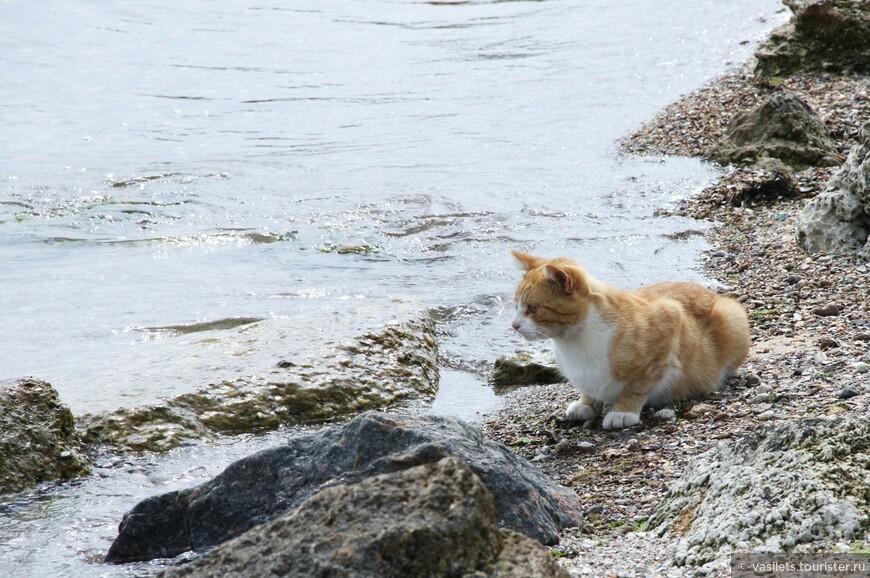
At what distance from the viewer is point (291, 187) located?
1316 cm

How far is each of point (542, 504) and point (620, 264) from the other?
18.7 feet

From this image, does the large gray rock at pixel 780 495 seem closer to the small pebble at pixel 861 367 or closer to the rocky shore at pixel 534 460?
the rocky shore at pixel 534 460

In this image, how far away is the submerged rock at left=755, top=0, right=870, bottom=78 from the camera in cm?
1356

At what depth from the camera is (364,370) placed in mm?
7180

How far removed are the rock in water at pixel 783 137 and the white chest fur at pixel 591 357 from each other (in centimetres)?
576

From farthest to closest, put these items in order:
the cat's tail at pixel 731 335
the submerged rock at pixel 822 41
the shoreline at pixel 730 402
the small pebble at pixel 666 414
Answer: the submerged rock at pixel 822 41, the cat's tail at pixel 731 335, the small pebble at pixel 666 414, the shoreline at pixel 730 402

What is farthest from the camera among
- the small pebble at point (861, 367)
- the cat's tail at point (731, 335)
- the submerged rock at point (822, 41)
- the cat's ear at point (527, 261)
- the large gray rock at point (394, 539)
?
the submerged rock at point (822, 41)

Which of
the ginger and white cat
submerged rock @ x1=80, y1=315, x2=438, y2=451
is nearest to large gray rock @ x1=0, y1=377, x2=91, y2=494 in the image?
submerged rock @ x1=80, y1=315, x2=438, y2=451

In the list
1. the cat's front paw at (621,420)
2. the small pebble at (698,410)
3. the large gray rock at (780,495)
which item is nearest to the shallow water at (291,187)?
the cat's front paw at (621,420)

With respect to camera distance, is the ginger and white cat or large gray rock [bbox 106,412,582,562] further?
the ginger and white cat

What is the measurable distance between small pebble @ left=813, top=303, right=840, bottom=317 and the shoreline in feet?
0.04

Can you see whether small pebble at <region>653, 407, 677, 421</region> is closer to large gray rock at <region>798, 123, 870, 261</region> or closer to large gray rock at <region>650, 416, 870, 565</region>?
large gray rock at <region>650, 416, 870, 565</region>

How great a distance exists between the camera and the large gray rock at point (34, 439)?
559 centimetres

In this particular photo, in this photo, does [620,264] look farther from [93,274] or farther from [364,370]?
[93,274]
